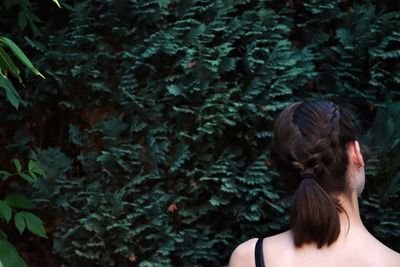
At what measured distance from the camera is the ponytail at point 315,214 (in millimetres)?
1668

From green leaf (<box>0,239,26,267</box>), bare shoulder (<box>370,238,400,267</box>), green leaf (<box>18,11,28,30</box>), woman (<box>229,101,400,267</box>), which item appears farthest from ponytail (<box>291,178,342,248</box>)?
green leaf (<box>18,11,28,30</box>)

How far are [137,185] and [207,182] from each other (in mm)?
398

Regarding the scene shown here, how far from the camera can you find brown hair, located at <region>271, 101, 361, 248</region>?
1678 millimetres

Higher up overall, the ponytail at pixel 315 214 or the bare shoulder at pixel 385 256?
the ponytail at pixel 315 214

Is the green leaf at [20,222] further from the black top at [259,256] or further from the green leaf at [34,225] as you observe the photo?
the black top at [259,256]

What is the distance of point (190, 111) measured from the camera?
316 cm

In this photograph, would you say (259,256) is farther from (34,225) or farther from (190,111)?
(190,111)

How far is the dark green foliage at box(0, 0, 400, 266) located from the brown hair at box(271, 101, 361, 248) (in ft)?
4.38

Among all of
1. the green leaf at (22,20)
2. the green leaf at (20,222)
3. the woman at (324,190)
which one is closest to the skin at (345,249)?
the woman at (324,190)

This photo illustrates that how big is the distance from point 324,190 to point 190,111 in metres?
1.54

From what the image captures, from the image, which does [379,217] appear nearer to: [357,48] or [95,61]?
[357,48]

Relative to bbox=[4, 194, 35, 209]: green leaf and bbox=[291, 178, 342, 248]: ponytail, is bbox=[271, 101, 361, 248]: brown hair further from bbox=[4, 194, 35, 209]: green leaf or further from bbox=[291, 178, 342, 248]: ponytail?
bbox=[4, 194, 35, 209]: green leaf

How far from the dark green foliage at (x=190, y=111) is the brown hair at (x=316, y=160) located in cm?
133

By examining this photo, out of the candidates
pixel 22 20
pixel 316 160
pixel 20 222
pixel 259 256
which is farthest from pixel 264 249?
pixel 22 20
